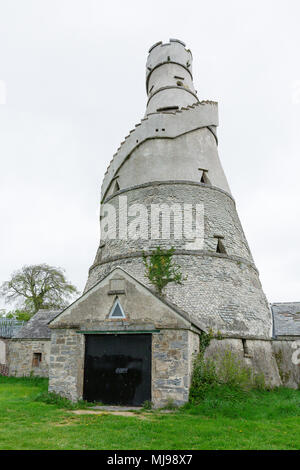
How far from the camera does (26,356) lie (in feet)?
69.9

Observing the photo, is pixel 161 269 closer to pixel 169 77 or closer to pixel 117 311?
pixel 117 311

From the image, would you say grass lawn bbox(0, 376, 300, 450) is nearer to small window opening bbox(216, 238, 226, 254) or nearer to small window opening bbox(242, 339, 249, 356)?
small window opening bbox(242, 339, 249, 356)

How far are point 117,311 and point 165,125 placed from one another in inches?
378

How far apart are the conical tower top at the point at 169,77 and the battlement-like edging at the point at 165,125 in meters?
1.87

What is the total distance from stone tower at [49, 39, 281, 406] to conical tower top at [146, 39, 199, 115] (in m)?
0.07

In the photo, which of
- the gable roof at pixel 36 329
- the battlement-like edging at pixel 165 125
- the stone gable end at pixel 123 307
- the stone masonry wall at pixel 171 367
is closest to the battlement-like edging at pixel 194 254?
the stone gable end at pixel 123 307

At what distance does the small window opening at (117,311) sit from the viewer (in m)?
10.5

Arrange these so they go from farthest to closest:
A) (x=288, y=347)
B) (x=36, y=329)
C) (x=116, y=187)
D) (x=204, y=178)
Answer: (x=36, y=329), (x=116, y=187), (x=204, y=178), (x=288, y=347)

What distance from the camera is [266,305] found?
50.1ft

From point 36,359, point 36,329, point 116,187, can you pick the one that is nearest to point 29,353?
point 36,359

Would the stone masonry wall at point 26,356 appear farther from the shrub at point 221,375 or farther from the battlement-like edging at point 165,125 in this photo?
the shrub at point 221,375

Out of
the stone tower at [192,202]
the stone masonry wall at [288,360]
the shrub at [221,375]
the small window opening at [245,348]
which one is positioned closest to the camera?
the shrub at [221,375]

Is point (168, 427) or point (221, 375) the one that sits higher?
point (221, 375)

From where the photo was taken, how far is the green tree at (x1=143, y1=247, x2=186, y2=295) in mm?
12367
